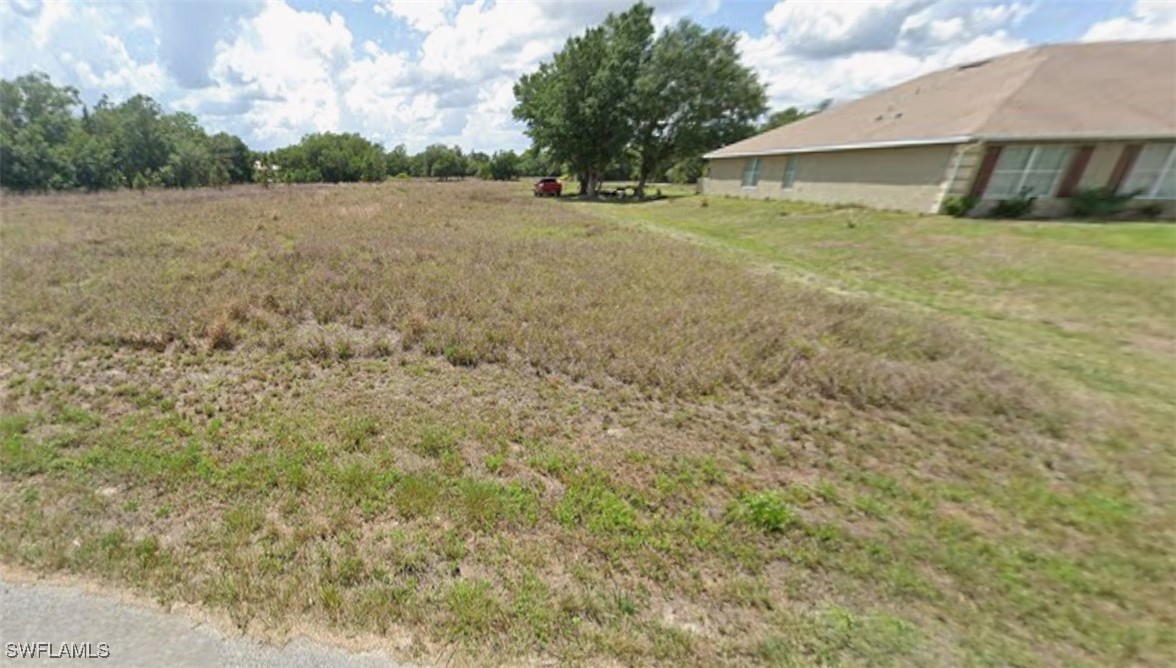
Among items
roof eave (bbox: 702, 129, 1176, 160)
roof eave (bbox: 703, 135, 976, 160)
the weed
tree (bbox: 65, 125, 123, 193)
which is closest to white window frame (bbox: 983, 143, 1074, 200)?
roof eave (bbox: 702, 129, 1176, 160)

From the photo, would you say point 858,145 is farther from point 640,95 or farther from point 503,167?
point 503,167

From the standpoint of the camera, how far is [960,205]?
1430 centimetres

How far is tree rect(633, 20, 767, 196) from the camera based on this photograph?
29.4 m

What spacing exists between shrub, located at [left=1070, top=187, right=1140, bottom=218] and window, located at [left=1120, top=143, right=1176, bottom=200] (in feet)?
1.25

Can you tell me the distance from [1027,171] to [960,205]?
6.65 ft

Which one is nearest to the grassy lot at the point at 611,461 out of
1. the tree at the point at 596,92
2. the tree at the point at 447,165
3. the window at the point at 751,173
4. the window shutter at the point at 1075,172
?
the window shutter at the point at 1075,172

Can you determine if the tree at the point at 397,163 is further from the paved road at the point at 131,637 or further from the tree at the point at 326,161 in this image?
the paved road at the point at 131,637

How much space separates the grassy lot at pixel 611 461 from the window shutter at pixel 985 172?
7630 mm

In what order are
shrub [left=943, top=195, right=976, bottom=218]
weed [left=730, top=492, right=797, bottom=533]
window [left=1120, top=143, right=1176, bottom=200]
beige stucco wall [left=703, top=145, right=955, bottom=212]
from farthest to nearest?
1. beige stucco wall [left=703, top=145, right=955, bottom=212]
2. shrub [left=943, top=195, right=976, bottom=218]
3. window [left=1120, top=143, right=1176, bottom=200]
4. weed [left=730, top=492, right=797, bottom=533]

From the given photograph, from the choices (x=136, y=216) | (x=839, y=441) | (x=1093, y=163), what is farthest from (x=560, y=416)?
(x=136, y=216)

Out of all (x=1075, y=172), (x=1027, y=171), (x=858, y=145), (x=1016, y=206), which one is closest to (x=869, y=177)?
(x=858, y=145)

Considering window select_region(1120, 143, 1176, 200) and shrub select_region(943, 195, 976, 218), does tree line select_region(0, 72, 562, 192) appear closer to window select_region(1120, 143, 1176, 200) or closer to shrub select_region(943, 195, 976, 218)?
shrub select_region(943, 195, 976, 218)

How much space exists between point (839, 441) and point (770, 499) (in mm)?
1215

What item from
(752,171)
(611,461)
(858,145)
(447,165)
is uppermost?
(858,145)
